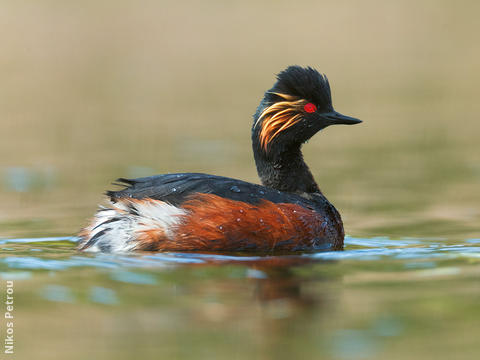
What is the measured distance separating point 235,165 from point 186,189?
19.1 ft

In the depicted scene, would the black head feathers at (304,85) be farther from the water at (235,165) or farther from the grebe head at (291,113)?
the water at (235,165)

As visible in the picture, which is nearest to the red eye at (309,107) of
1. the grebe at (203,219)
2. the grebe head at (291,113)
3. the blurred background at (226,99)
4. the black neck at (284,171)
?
the grebe head at (291,113)

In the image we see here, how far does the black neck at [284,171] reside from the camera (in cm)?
929

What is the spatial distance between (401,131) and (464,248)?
936cm

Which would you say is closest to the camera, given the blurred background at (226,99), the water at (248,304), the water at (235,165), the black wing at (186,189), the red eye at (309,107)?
the water at (248,304)

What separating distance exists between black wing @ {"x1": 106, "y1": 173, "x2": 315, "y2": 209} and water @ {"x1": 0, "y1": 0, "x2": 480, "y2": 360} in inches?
24.4

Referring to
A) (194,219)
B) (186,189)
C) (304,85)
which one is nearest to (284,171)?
(304,85)

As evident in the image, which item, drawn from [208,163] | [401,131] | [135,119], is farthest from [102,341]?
[135,119]

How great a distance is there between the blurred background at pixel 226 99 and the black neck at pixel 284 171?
0.99 meters

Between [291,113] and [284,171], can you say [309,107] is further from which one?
[284,171]

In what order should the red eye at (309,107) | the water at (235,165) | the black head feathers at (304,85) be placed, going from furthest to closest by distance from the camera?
the red eye at (309,107)
the black head feathers at (304,85)
the water at (235,165)

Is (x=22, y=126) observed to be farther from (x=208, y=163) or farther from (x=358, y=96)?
(x=358, y=96)

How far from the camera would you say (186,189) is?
8.05m

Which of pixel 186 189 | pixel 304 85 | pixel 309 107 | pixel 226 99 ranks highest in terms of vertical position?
pixel 226 99
